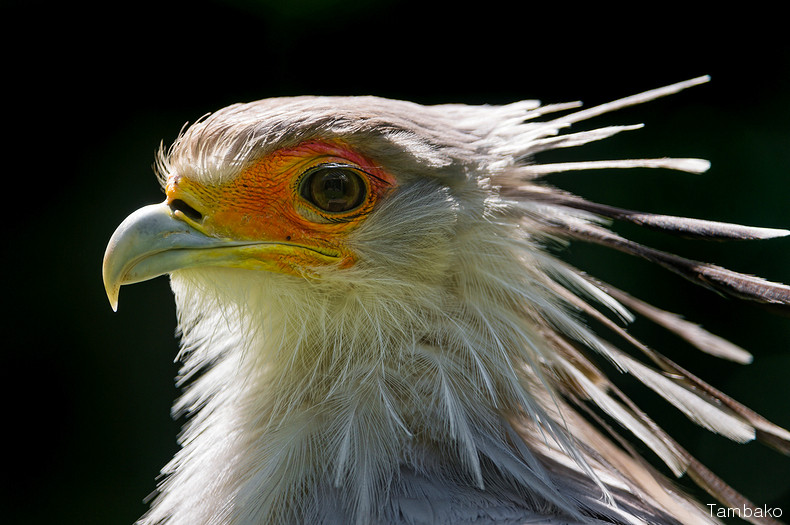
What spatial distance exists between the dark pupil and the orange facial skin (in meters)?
0.01

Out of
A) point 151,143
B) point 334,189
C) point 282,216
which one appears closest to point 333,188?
point 334,189

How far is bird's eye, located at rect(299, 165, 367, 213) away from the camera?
1.36 meters

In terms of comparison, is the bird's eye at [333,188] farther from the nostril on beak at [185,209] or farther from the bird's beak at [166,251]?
the nostril on beak at [185,209]

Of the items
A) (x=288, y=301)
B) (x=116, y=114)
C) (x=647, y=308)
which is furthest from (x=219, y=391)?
(x=116, y=114)

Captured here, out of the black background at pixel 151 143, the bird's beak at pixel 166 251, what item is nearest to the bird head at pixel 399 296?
the bird's beak at pixel 166 251

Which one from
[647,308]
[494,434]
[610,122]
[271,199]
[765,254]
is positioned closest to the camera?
[494,434]

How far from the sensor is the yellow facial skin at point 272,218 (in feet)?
4.42

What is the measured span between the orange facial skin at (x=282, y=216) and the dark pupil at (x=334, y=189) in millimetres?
14

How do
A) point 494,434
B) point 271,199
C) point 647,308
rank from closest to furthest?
point 494,434, point 271,199, point 647,308

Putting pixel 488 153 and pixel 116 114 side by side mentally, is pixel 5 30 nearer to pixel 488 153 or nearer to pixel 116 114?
pixel 116 114

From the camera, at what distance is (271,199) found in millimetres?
1362

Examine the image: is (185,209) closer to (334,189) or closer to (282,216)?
(282,216)

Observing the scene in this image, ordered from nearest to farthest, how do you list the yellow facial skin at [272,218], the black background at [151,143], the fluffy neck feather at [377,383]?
the fluffy neck feather at [377,383]
the yellow facial skin at [272,218]
the black background at [151,143]

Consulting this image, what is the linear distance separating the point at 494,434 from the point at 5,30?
7.90 feet
